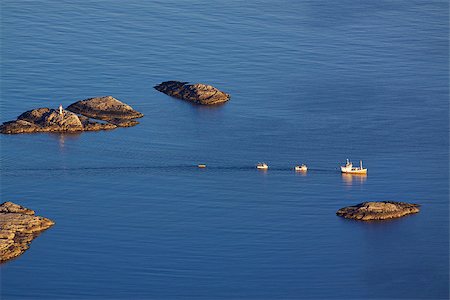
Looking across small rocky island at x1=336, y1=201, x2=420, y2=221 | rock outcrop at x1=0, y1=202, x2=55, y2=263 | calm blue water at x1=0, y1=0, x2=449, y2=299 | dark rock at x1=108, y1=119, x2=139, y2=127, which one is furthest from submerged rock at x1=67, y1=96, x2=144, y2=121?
small rocky island at x1=336, y1=201, x2=420, y2=221

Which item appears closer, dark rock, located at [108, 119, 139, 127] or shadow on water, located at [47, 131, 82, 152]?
shadow on water, located at [47, 131, 82, 152]

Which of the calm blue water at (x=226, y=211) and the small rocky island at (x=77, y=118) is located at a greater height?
the small rocky island at (x=77, y=118)

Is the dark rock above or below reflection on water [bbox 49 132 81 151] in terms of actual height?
above

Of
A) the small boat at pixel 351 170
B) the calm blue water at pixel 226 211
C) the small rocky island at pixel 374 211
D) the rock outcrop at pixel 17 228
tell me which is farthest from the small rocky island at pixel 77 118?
the small rocky island at pixel 374 211

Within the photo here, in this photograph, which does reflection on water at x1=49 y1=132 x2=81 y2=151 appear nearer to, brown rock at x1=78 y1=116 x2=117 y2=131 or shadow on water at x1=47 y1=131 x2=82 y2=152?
shadow on water at x1=47 y1=131 x2=82 y2=152

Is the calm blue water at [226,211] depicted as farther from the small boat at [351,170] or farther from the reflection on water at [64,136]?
the small boat at [351,170]

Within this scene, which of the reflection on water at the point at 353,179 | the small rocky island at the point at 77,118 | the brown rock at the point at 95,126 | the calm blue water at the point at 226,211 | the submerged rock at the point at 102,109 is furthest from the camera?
the submerged rock at the point at 102,109

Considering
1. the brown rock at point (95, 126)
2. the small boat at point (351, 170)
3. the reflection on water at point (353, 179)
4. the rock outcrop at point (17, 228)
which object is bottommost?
the rock outcrop at point (17, 228)
